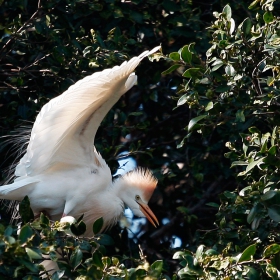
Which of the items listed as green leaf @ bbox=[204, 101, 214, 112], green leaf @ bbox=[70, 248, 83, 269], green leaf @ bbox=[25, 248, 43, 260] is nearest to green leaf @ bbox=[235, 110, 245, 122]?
green leaf @ bbox=[204, 101, 214, 112]

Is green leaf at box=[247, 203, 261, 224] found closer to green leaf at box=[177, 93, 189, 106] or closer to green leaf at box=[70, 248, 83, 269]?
green leaf at box=[177, 93, 189, 106]

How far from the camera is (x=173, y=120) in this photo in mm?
5344

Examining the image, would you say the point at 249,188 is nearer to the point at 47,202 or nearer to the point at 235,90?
the point at 235,90

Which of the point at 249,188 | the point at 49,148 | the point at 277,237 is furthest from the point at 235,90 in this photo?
the point at 49,148

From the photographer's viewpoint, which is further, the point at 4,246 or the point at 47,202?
the point at 47,202

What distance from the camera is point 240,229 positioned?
3.76 m

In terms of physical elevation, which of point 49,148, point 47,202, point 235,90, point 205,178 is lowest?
point 205,178

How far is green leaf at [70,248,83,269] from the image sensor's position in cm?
313

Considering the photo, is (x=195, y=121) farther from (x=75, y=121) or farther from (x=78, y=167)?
(x=78, y=167)

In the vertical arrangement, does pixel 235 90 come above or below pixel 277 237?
above

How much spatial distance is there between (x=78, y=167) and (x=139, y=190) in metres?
0.47

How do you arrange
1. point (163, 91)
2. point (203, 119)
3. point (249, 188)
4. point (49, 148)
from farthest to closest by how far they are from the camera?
point (163, 91) → point (49, 148) → point (203, 119) → point (249, 188)

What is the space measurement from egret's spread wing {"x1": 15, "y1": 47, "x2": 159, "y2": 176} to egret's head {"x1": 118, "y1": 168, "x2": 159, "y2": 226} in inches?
13.5

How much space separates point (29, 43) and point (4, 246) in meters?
1.98
